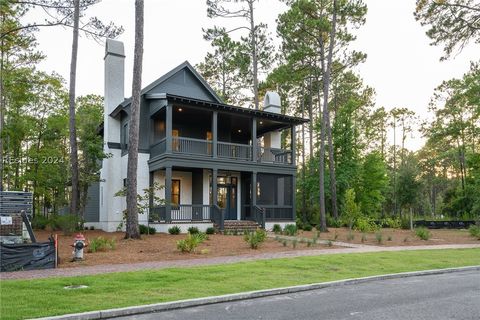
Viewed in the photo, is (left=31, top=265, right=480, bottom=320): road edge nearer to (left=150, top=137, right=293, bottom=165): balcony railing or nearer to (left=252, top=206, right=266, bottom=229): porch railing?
(left=252, top=206, right=266, bottom=229): porch railing

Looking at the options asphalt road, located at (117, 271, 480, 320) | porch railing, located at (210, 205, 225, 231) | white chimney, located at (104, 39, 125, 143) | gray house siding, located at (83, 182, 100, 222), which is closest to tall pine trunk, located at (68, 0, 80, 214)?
white chimney, located at (104, 39, 125, 143)

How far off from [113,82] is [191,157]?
7.73 meters

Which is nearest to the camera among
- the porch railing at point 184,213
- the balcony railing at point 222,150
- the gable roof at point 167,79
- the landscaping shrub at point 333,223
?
the porch railing at point 184,213

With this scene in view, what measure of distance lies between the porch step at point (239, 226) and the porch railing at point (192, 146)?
4.02m

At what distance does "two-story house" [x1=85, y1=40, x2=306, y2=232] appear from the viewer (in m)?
21.1

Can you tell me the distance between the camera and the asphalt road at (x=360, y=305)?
20.7 feet

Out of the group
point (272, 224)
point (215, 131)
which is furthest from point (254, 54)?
point (272, 224)

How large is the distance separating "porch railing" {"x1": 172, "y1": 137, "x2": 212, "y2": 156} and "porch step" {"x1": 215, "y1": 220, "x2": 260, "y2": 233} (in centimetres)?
402

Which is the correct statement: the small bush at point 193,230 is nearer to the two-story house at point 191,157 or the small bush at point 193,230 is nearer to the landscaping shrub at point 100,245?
the two-story house at point 191,157

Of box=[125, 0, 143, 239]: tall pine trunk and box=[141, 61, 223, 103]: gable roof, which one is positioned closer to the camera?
box=[125, 0, 143, 239]: tall pine trunk

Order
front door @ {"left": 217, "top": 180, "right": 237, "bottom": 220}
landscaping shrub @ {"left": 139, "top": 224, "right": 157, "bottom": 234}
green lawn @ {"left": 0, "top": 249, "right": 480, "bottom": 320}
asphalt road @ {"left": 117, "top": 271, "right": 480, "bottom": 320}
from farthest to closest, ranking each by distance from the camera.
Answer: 1. front door @ {"left": 217, "top": 180, "right": 237, "bottom": 220}
2. landscaping shrub @ {"left": 139, "top": 224, "right": 157, "bottom": 234}
3. green lawn @ {"left": 0, "top": 249, "right": 480, "bottom": 320}
4. asphalt road @ {"left": 117, "top": 271, "right": 480, "bottom": 320}

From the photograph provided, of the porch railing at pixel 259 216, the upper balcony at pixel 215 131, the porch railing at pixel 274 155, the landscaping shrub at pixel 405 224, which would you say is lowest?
the landscaping shrub at pixel 405 224

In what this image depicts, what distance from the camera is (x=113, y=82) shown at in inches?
962

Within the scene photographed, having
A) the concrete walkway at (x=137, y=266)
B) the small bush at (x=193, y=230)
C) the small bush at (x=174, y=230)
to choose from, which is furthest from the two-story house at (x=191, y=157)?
the concrete walkway at (x=137, y=266)
